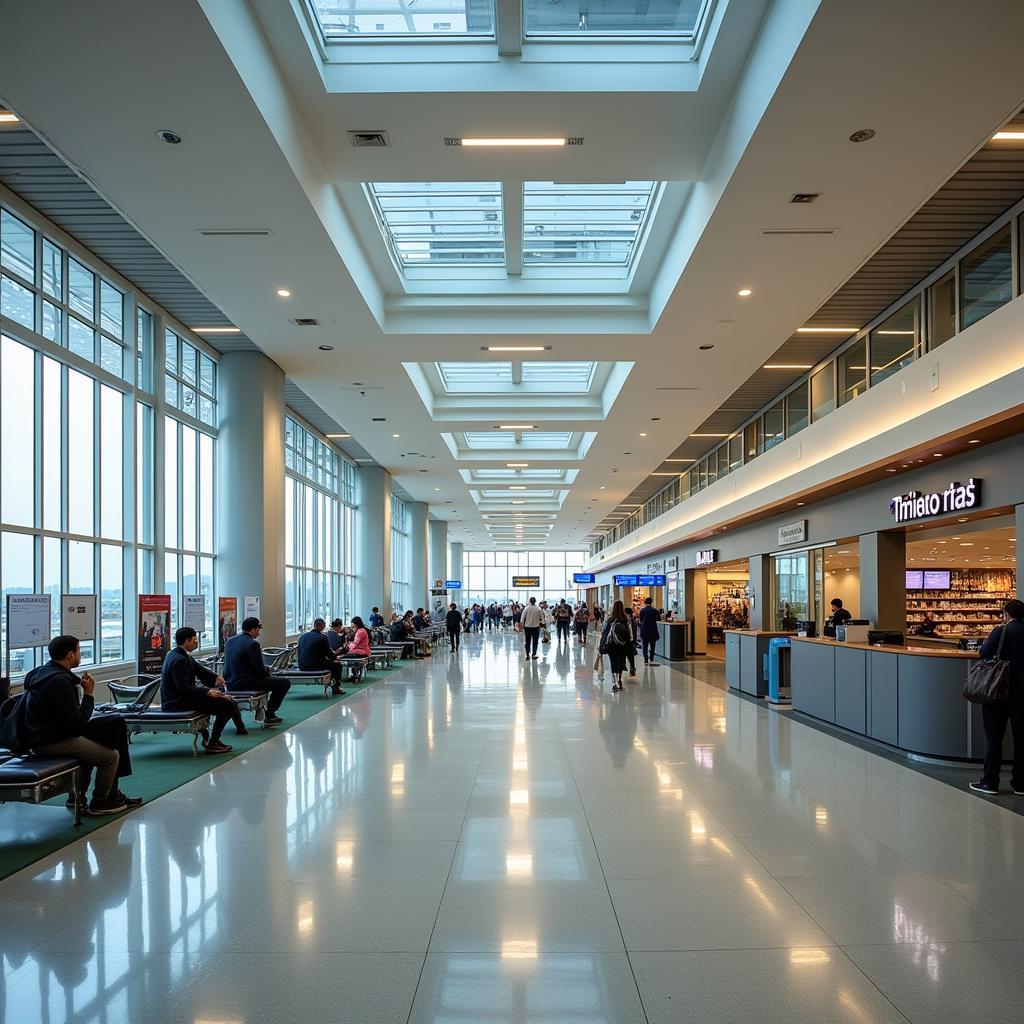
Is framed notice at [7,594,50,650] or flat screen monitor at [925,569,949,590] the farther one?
flat screen monitor at [925,569,949,590]

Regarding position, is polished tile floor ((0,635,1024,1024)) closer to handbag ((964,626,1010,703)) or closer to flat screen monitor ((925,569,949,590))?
handbag ((964,626,1010,703))

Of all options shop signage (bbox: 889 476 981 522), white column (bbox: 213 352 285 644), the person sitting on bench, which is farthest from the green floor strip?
shop signage (bbox: 889 476 981 522)

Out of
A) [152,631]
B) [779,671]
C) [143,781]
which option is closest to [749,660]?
[779,671]

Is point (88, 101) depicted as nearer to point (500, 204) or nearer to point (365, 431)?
point (500, 204)

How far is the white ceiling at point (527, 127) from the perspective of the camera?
19.2 feet

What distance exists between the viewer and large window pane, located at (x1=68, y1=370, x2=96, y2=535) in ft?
36.2

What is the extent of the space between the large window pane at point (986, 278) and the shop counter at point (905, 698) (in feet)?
12.6

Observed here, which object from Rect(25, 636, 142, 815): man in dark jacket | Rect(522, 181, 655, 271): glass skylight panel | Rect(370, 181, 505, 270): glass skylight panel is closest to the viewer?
Rect(25, 636, 142, 815): man in dark jacket

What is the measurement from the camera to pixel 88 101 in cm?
658

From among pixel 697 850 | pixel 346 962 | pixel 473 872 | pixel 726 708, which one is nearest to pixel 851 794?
pixel 697 850

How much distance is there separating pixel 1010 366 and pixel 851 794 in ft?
15.1

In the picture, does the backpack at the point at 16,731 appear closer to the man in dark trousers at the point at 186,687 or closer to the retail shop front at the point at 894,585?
the man in dark trousers at the point at 186,687

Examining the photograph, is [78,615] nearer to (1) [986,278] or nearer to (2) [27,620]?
(2) [27,620]

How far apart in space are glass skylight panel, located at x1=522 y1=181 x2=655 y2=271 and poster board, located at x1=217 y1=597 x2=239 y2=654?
6.90m
